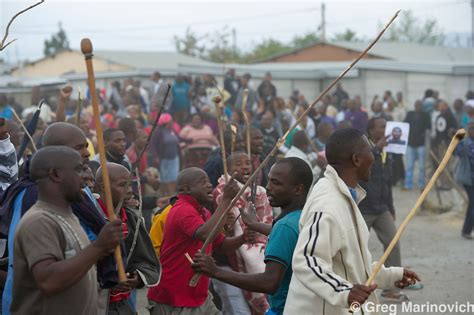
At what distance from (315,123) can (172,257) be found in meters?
13.2

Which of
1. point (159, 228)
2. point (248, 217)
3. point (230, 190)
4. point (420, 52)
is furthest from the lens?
point (420, 52)

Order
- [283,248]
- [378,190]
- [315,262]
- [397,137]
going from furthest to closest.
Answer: [397,137]
[378,190]
[283,248]
[315,262]

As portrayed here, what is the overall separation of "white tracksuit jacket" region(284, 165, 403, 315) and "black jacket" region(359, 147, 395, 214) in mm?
5112

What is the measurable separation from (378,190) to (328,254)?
5671 mm

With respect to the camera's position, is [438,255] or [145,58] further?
[145,58]

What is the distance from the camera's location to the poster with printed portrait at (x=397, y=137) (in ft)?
40.0

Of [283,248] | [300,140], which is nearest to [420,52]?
[300,140]

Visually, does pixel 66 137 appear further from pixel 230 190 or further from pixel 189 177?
pixel 189 177

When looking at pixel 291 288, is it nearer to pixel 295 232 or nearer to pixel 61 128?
pixel 295 232

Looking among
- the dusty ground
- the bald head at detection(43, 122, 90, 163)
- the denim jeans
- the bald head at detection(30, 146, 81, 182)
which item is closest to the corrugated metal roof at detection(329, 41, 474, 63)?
the denim jeans

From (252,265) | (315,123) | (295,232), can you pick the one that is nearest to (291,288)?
(295,232)

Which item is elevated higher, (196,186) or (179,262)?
(196,186)

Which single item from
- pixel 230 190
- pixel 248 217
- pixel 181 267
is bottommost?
pixel 181 267

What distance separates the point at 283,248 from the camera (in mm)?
4629
